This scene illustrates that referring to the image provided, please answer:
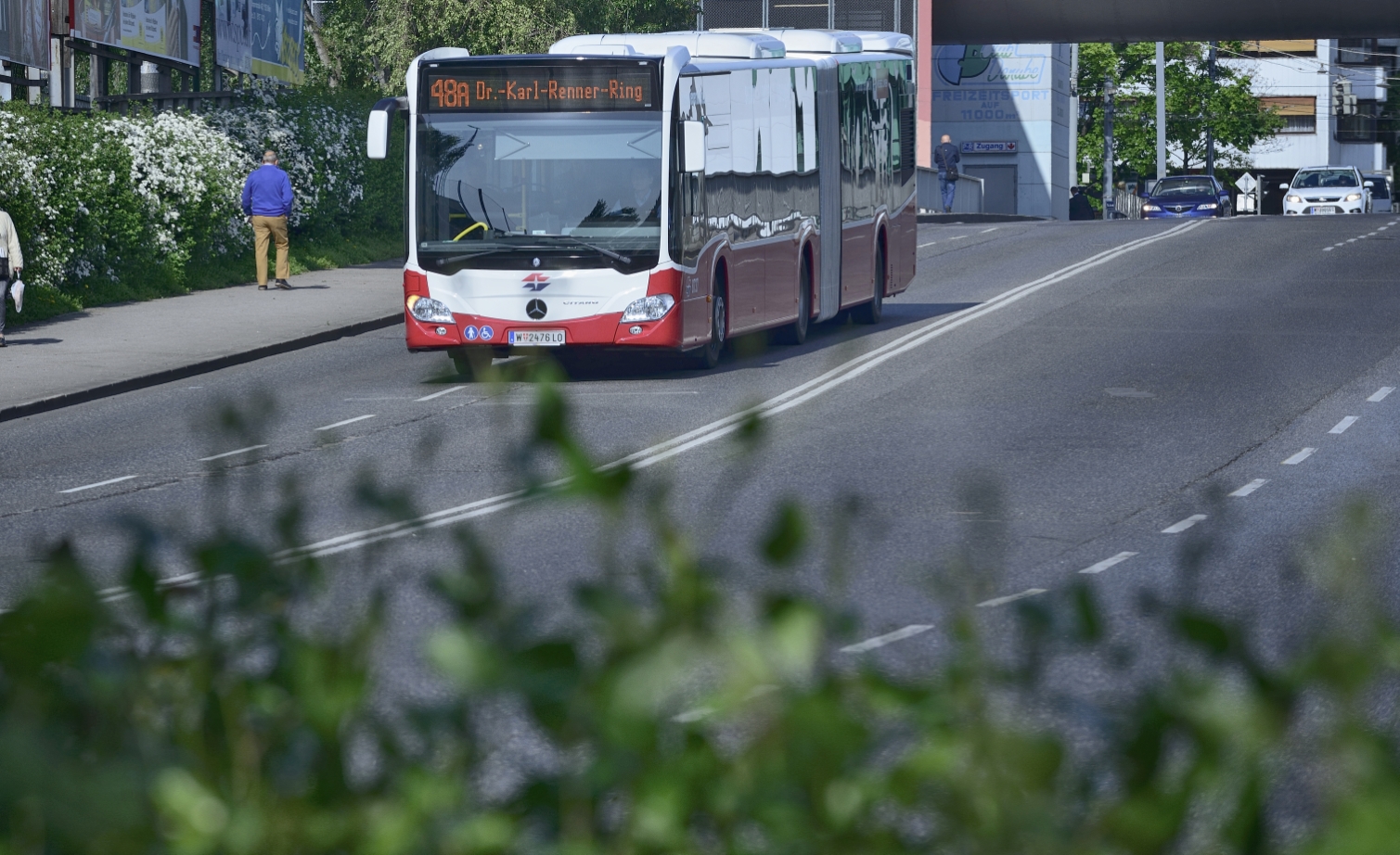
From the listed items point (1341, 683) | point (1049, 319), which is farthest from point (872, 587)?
point (1049, 319)

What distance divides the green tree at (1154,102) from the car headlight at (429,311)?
77991mm

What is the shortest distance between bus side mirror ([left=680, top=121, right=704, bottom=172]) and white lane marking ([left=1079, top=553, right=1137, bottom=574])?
910 centimetres

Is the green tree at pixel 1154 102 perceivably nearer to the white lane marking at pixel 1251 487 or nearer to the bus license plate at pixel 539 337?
the bus license plate at pixel 539 337

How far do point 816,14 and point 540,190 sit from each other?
4494cm

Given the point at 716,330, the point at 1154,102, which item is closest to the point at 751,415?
the point at 716,330

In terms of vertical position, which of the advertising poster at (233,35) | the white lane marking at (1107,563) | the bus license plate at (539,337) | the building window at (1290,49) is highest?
the building window at (1290,49)

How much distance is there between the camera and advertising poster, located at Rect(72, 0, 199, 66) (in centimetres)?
3097

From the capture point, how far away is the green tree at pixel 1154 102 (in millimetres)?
93125

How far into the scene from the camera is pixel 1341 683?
6.22 ft

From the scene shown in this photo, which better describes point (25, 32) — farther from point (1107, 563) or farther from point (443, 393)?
point (1107, 563)

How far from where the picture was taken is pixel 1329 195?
57906 millimetres

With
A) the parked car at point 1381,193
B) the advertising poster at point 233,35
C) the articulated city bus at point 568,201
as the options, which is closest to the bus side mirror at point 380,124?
the articulated city bus at point 568,201

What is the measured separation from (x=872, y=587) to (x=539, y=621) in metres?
6.83

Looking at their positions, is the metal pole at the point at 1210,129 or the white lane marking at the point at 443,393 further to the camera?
the metal pole at the point at 1210,129
